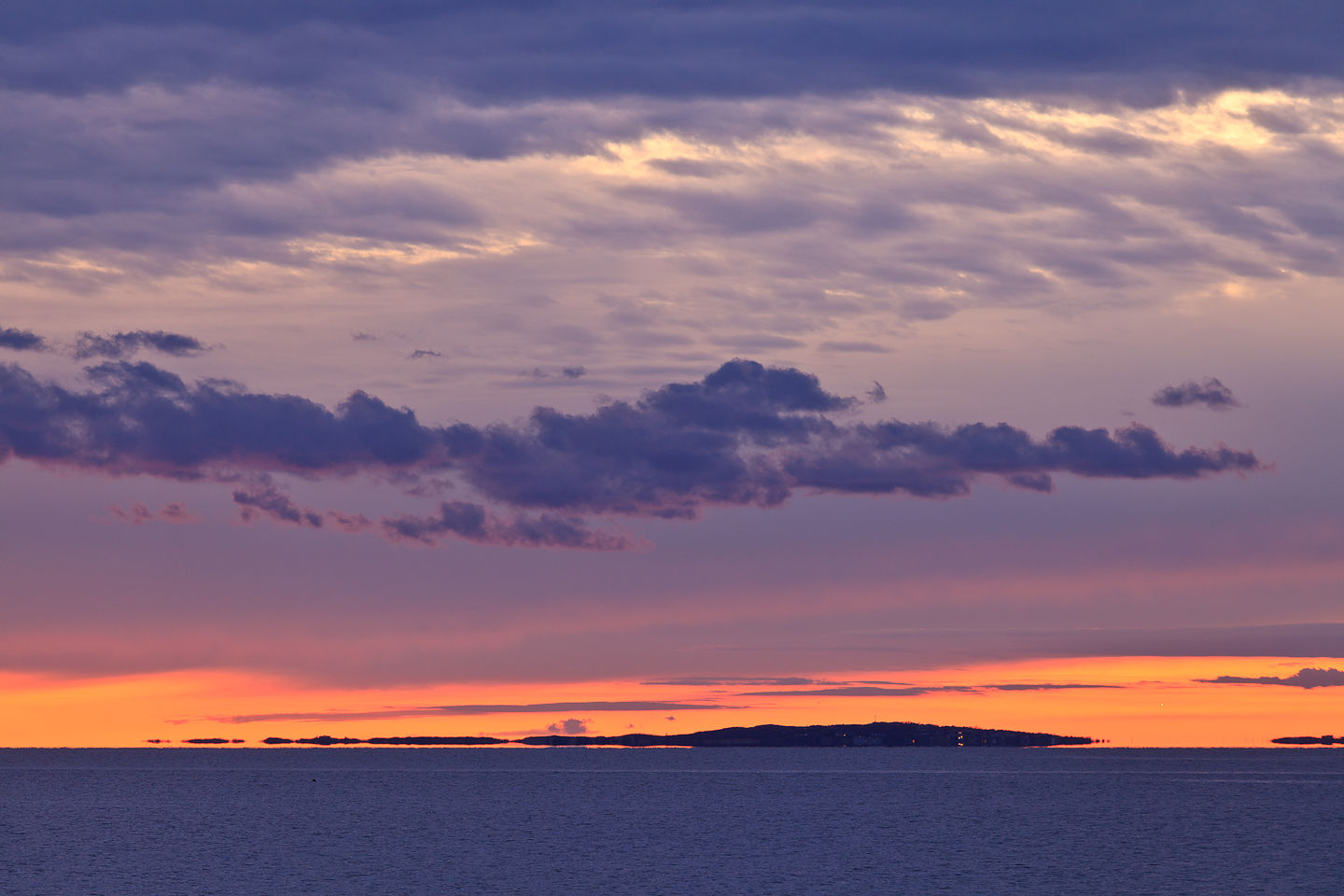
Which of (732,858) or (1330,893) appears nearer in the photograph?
(1330,893)

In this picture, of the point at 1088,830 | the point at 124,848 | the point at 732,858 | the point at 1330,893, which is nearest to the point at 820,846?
the point at 732,858

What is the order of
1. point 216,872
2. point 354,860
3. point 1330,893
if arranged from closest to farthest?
point 1330,893, point 216,872, point 354,860

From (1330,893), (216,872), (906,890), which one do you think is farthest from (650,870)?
(1330,893)

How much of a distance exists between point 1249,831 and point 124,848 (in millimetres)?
134370

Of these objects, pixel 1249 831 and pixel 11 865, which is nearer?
pixel 11 865

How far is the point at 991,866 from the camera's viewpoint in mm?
150375

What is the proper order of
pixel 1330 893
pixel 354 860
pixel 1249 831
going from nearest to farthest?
pixel 1330 893
pixel 354 860
pixel 1249 831

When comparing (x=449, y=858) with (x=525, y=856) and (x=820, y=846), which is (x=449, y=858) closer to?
(x=525, y=856)

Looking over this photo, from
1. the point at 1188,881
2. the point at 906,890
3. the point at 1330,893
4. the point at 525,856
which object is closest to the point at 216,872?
the point at 525,856

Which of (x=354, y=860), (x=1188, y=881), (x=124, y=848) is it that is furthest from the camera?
(x=124, y=848)

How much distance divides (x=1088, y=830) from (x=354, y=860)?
315 ft

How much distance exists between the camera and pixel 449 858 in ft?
522

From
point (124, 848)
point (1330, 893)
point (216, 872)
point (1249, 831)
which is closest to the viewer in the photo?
point (1330, 893)

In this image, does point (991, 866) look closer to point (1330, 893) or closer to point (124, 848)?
point (1330, 893)
